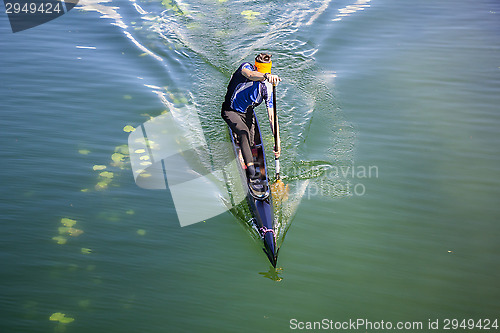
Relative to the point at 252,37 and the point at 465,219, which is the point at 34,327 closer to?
the point at 465,219

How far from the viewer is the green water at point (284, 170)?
5.05 meters

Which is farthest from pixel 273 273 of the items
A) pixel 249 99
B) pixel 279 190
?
pixel 249 99

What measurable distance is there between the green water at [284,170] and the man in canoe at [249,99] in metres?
0.68

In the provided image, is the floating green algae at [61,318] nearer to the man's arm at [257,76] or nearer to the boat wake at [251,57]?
the boat wake at [251,57]

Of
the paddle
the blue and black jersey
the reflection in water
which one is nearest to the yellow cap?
the blue and black jersey

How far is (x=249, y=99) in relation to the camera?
21.7ft

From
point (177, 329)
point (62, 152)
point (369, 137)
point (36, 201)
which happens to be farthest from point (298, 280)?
point (62, 152)

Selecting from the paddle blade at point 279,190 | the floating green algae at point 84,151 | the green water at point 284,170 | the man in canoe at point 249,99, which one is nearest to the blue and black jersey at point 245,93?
the man in canoe at point 249,99

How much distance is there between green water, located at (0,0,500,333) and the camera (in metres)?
5.05

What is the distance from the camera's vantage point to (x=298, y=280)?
526 centimetres

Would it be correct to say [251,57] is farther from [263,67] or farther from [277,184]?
[277,184]

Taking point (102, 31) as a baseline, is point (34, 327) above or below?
below

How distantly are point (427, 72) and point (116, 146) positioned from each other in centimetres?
635

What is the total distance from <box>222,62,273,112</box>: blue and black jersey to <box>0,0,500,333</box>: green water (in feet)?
2.86
